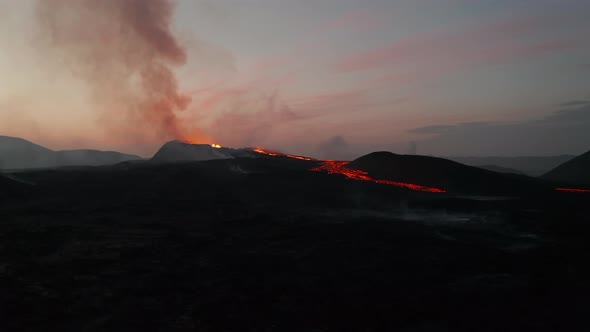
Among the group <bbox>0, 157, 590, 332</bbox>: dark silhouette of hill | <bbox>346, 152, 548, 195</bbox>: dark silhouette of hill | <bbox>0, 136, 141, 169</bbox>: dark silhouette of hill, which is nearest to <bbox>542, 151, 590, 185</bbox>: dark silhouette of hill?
<bbox>346, 152, 548, 195</bbox>: dark silhouette of hill

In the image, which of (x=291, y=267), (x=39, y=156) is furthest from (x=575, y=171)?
(x=39, y=156)

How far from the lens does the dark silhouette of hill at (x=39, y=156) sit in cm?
15100

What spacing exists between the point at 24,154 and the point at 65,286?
17843cm

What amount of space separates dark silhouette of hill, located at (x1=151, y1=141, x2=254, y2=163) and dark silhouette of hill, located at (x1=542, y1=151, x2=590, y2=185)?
209 ft

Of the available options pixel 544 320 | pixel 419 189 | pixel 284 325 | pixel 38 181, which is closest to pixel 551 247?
pixel 544 320

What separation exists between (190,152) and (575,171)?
8012cm

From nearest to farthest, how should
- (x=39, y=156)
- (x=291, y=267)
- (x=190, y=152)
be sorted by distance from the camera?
(x=291, y=267)
(x=190, y=152)
(x=39, y=156)

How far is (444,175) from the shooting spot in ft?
174

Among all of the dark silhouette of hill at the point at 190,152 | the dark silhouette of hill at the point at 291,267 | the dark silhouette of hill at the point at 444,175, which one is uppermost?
the dark silhouette of hill at the point at 190,152

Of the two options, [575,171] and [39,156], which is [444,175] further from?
[39,156]

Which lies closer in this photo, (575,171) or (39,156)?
(575,171)

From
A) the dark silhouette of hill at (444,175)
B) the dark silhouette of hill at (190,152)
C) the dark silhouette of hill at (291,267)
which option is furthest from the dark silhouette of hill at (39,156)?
the dark silhouette of hill at (291,267)

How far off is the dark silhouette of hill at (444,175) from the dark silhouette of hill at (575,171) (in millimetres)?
31133

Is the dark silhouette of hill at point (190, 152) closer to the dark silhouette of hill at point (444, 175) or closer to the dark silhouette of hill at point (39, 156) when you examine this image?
the dark silhouette of hill at point (444, 175)
